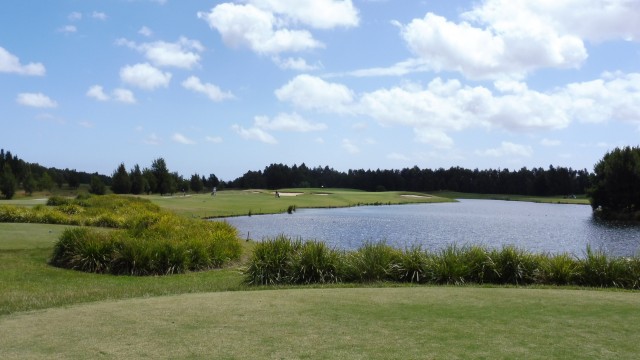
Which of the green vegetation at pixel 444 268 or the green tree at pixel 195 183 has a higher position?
the green tree at pixel 195 183

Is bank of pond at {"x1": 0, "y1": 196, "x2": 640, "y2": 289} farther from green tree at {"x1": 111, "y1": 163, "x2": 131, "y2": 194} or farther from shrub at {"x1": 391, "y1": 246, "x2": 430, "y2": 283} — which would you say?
green tree at {"x1": 111, "y1": 163, "x2": 131, "y2": 194}

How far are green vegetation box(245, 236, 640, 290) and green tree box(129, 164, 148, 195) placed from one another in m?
66.8

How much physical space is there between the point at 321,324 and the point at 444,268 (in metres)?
6.56

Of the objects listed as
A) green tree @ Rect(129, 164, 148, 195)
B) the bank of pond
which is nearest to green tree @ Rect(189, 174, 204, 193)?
green tree @ Rect(129, 164, 148, 195)

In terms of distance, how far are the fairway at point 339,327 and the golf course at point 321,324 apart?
0.02 meters

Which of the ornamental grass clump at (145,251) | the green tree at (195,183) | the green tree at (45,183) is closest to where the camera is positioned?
the ornamental grass clump at (145,251)

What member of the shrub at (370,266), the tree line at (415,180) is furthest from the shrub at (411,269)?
the tree line at (415,180)

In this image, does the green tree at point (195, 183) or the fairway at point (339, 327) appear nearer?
the fairway at point (339, 327)

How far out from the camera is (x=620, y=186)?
202ft

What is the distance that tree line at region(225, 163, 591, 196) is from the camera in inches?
5520

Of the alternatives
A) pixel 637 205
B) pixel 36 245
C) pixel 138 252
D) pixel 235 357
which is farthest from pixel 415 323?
pixel 637 205

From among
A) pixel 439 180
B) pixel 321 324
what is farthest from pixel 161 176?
pixel 439 180

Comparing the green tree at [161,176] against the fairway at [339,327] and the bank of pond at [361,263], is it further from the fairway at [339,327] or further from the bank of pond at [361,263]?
the fairway at [339,327]

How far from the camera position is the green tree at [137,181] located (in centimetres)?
7681
